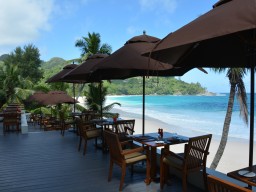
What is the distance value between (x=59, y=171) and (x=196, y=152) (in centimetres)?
265

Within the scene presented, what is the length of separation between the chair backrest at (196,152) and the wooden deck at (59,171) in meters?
0.46

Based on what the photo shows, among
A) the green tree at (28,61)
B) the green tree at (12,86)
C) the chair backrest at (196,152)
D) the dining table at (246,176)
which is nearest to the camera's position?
the dining table at (246,176)

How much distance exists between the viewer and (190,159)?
154 inches

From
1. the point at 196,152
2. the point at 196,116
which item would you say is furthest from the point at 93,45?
the point at 196,116

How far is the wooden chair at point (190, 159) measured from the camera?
150 inches

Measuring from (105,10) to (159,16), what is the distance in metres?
15.3

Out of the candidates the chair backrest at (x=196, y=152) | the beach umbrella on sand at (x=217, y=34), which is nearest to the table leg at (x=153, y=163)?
the chair backrest at (x=196, y=152)

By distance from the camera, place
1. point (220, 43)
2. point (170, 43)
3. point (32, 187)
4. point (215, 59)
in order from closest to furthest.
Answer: point (170, 43) → point (220, 43) → point (215, 59) → point (32, 187)

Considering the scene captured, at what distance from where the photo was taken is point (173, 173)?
477 centimetres

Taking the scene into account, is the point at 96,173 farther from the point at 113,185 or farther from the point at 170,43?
the point at 170,43

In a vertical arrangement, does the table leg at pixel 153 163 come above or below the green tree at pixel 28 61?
below

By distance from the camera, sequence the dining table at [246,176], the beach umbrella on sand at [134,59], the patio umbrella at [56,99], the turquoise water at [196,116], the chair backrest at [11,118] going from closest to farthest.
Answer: the dining table at [246,176], the beach umbrella on sand at [134,59], the chair backrest at [11,118], the patio umbrella at [56,99], the turquoise water at [196,116]

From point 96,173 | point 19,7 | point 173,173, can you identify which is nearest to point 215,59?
point 173,173

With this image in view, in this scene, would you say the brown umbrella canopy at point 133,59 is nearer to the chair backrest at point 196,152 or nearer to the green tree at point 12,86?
the chair backrest at point 196,152
